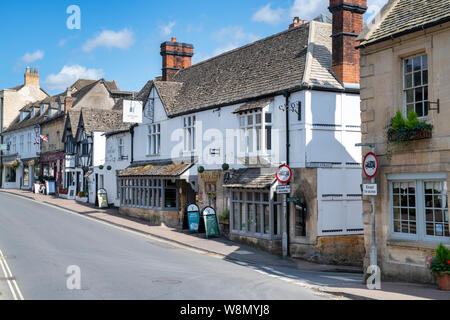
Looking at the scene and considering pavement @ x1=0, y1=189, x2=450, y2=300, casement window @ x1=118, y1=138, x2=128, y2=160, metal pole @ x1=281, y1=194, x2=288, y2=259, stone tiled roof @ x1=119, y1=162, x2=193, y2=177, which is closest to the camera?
pavement @ x1=0, y1=189, x2=450, y2=300

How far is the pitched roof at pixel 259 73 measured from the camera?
19.6 m

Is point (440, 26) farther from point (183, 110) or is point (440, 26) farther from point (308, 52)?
point (183, 110)

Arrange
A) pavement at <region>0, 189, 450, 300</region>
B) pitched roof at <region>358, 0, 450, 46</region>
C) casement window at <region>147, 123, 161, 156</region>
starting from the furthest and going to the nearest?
casement window at <region>147, 123, 161, 156</region>
pitched roof at <region>358, 0, 450, 46</region>
pavement at <region>0, 189, 450, 300</region>

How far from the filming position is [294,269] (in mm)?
16531

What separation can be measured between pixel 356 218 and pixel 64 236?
41.9ft

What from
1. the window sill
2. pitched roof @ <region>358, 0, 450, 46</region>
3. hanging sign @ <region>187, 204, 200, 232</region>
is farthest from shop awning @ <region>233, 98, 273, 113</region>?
the window sill

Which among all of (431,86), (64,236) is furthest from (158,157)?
(431,86)

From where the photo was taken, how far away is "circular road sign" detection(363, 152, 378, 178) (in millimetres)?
12859

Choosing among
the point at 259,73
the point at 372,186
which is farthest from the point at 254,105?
the point at 372,186

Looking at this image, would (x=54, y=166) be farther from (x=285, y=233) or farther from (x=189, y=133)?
(x=285, y=233)

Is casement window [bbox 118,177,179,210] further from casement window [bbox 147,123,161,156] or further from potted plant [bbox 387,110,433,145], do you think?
potted plant [bbox 387,110,433,145]

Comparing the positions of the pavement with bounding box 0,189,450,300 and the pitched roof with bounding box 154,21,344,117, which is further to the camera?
the pitched roof with bounding box 154,21,344,117

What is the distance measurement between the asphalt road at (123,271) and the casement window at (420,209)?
2826 mm

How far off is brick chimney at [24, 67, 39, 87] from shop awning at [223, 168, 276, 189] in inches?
1975
